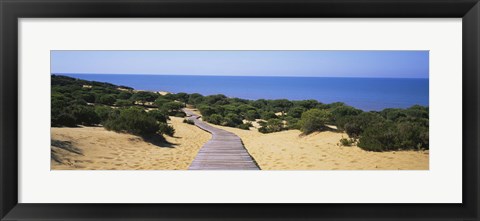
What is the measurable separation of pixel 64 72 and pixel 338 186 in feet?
8.85

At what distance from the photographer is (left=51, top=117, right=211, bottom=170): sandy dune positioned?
4.90 metres

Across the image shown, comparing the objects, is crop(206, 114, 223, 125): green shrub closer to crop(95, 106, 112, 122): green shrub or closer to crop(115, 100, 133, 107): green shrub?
crop(115, 100, 133, 107): green shrub

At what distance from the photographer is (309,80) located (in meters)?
5.26

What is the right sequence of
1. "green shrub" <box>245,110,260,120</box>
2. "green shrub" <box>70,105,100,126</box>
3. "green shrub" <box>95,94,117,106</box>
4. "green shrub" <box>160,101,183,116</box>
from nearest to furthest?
"green shrub" <box>70,105,100,126</box>, "green shrub" <box>95,94,117,106</box>, "green shrub" <box>160,101,183,116</box>, "green shrub" <box>245,110,260,120</box>

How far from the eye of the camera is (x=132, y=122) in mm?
5457

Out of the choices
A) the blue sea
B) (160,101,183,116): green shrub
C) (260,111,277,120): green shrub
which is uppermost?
the blue sea

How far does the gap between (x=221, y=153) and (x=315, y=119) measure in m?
1.13

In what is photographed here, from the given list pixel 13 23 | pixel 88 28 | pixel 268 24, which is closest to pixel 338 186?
pixel 268 24

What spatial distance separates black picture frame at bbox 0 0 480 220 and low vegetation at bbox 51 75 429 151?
0.77 meters

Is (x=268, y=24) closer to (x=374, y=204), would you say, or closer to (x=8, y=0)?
(x=374, y=204)

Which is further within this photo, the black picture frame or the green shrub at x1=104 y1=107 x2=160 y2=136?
the green shrub at x1=104 y1=107 x2=160 y2=136

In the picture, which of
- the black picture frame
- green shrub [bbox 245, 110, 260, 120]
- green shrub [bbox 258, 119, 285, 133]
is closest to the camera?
the black picture frame

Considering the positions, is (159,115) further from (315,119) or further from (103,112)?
(315,119)

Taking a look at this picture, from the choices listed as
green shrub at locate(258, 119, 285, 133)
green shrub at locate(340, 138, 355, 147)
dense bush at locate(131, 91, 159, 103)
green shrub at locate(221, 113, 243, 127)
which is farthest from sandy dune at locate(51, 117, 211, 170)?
green shrub at locate(340, 138, 355, 147)
